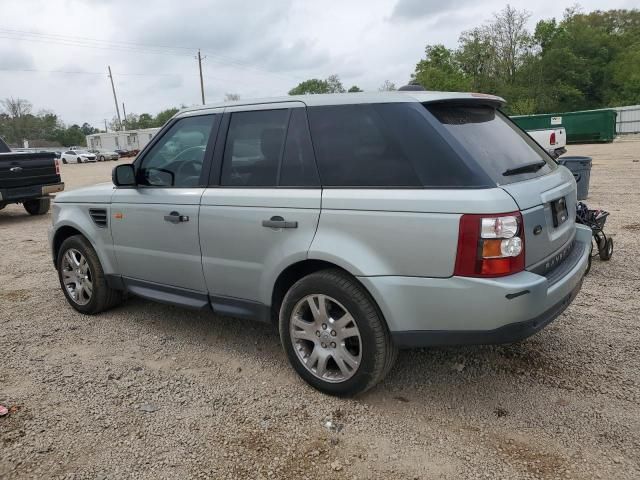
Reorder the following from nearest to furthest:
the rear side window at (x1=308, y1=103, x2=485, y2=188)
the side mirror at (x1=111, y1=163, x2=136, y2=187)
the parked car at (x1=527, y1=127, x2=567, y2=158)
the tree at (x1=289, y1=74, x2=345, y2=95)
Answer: the rear side window at (x1=308, y1=103, x2=485, y2=188) < the side mirror at (x1=111, y1=163, x2=136, y2=187) < the parked car at (x1=527, y1=127, x2=567, y2=158) < the tree at (x1=289, y1=74, x2=345, y2=95)

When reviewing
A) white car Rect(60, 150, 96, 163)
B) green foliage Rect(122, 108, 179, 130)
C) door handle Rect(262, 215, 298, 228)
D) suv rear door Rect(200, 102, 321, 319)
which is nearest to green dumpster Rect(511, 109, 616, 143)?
suv rear door Rect(200, 102, 321, 319)

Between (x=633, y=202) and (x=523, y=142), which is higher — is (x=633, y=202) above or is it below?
below

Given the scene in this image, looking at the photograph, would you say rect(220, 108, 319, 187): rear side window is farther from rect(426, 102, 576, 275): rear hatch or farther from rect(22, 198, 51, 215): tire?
rect(22, 198, 51, 215): tire

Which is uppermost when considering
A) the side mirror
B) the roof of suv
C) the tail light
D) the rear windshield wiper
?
the roof of suv

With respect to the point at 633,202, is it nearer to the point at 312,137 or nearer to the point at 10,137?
the point at 312,137

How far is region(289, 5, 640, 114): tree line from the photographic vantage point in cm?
5525

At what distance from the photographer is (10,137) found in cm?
9119

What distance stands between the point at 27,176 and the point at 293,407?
9.89 metres

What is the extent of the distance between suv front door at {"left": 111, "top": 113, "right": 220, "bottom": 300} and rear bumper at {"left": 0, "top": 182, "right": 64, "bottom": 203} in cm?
758

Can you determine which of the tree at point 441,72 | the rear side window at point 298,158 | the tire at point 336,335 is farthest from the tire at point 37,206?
the tree at point 441,72

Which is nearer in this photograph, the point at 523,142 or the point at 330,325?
the point at 330,325

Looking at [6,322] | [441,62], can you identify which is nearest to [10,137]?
[441,62]

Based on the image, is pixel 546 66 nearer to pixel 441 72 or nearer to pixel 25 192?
pixel 441 72

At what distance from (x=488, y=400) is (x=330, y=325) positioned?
1.07 m
